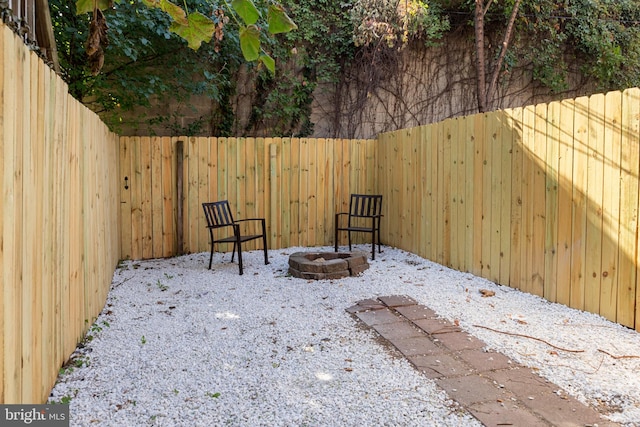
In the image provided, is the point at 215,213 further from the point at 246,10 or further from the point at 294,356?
the point at 246,10

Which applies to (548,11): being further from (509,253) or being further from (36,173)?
(36,173)

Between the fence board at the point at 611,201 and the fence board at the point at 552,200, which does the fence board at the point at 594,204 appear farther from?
the fence board at the point at 552,200

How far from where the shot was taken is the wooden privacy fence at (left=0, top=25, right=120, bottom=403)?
1419 millimetres

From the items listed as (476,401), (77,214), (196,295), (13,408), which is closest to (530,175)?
(476,401)

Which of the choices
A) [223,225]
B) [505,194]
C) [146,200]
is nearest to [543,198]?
[505,194]

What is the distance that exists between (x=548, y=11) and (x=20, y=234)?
388 inches

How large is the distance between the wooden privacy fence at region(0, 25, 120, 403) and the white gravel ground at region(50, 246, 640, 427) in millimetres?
294

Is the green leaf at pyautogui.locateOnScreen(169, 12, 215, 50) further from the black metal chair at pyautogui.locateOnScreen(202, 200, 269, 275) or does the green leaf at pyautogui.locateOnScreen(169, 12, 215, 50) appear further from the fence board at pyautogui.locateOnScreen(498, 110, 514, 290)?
the black metal chair at pyautogui.locateOnScreen(202, 200, 269, 275)

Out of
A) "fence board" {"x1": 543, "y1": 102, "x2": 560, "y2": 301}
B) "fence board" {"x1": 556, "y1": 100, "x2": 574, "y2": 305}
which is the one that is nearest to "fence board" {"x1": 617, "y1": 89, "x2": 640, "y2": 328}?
"fence board" {"x1": 556, "y1": 100, "x2": 574, "y2": 305}

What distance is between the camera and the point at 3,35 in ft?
4.41

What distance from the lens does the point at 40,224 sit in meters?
1.86

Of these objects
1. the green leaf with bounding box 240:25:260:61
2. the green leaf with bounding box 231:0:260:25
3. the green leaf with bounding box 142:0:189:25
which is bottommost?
the green leaf with bounding box 240:25:260:61

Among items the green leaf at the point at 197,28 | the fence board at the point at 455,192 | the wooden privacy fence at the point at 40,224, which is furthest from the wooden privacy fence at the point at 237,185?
the green leaf at the point at 197,28

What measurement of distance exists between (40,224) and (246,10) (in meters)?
1.37
